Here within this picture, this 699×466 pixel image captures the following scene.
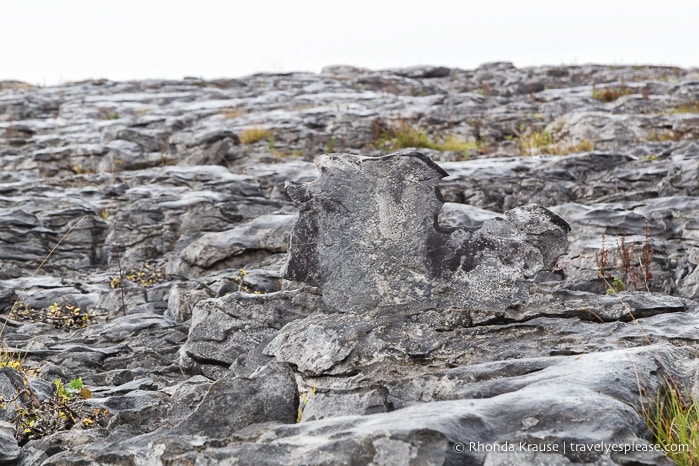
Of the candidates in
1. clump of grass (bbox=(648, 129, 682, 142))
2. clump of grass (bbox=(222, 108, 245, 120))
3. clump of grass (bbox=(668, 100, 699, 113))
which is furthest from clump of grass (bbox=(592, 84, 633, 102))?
clump of grass (bbox=(222, 108, 245, 120))

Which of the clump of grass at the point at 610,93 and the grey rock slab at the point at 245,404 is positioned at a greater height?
the clump of grass at the point at 610,93

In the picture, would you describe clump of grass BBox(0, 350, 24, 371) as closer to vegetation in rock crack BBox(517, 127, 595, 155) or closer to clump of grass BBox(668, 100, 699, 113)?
vegetation in rock crack BBox(517, 127, 595, 155)

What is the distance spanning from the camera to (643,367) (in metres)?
4.22

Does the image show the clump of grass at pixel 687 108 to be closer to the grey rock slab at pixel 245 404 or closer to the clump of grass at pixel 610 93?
the clump of grass at pixel 610 93

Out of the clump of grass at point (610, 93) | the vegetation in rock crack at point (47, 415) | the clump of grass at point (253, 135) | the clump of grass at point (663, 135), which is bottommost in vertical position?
the vegetation in rock crack at point (47, 415)

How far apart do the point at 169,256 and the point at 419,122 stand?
10.9 metres

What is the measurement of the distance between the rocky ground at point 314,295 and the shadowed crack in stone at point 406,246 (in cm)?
16

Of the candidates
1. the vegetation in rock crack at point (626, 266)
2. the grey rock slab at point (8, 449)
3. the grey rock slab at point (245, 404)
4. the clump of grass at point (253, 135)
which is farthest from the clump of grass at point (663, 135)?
the grey rock slab at point (8, 449)

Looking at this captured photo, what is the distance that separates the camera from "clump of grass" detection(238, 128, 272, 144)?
19297 mm

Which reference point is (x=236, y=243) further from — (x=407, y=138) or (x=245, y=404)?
(x=407, y=138)

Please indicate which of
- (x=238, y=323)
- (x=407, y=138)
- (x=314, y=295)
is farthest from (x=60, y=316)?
(x=407, y=138)

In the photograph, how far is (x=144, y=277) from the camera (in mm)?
11211

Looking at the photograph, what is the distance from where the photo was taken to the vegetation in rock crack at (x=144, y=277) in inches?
420

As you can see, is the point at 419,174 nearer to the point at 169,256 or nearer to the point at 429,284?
the point at 429,284
